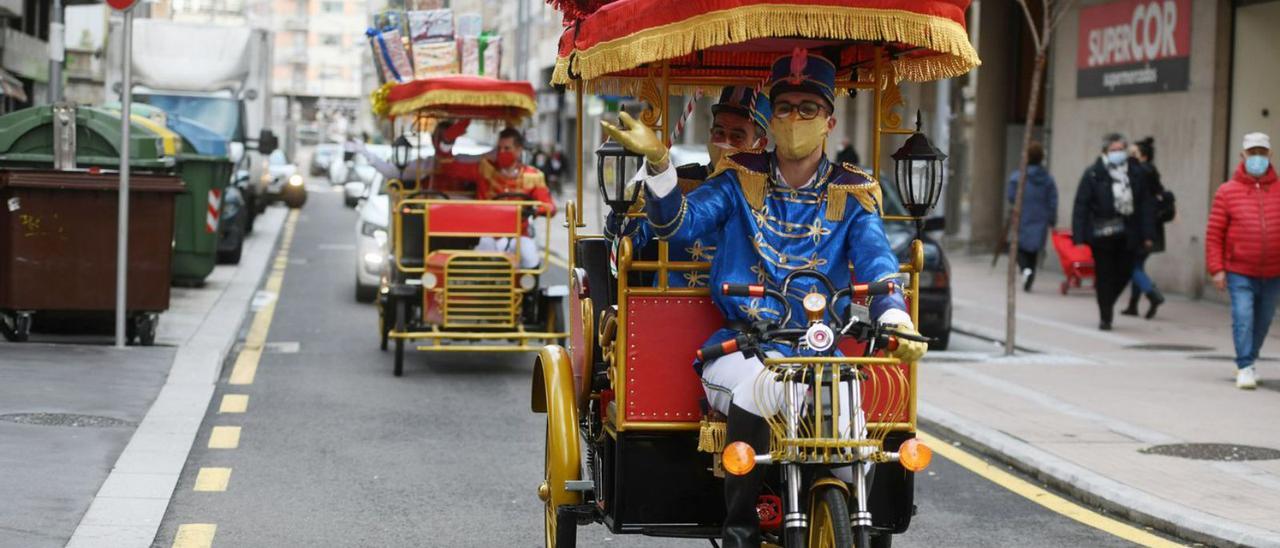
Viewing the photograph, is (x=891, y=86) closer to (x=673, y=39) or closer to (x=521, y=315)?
(x=673, y=39)

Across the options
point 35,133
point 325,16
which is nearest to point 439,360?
point 35,133

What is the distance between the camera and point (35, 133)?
51.2 ft

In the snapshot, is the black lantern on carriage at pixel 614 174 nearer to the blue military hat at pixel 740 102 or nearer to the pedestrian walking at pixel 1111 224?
the blue military hat at pixel 740 102

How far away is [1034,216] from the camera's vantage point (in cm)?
2278

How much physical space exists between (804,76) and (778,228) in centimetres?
48

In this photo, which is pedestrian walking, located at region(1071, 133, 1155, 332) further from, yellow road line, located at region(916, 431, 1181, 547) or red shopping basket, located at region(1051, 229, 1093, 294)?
yellow road line, located at region(916, 431, 1181, 547)

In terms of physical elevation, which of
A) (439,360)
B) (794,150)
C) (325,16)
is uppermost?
(325,16)

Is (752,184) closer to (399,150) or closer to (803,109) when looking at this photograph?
(803,109)

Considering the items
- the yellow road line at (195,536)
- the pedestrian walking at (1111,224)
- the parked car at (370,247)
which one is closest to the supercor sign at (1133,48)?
the pedestrian walking at (1111,224)

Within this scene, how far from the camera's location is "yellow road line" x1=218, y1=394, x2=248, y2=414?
1123 centimetres

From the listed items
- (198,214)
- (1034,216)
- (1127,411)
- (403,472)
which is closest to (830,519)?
(403,472)

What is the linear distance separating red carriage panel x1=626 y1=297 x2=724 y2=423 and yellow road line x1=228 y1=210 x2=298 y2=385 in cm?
722

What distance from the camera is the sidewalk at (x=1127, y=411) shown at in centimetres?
833

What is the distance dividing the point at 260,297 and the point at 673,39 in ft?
48.0
